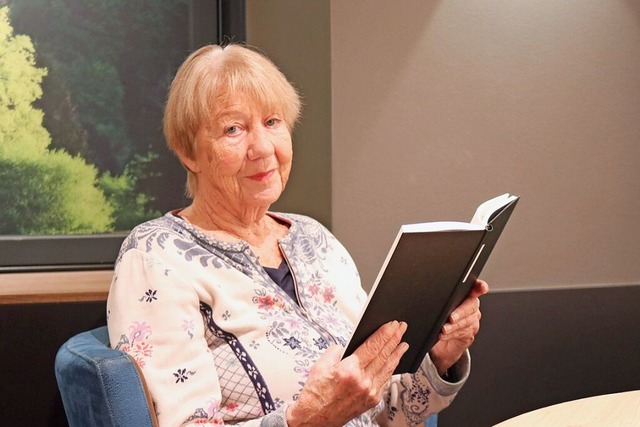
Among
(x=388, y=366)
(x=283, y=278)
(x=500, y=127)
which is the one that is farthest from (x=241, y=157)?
(x=500, y=127)

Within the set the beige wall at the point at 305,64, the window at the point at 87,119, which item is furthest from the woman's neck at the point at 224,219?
the window at the point at 87,119

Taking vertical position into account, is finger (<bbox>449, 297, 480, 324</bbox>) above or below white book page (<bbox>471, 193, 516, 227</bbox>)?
below

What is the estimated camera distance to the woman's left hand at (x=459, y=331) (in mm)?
1637

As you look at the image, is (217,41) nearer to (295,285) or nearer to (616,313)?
(295,285)

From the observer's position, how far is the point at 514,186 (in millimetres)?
2531

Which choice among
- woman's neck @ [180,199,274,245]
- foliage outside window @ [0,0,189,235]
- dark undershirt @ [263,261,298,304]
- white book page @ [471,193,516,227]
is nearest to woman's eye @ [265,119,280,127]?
woman's neck @ [180,199,274,245]

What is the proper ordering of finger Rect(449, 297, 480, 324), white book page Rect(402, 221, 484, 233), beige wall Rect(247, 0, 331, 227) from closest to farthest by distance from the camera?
white book page Rect(402, 221, 484, 233), finger Rect(449, 297, 480, 324), beige wall Rect(247, 0, 331, 227)

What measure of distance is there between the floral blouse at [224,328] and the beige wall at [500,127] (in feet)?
2.27

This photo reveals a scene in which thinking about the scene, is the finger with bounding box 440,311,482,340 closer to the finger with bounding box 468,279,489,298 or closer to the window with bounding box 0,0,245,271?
the finger with bounding box 468,279,489,298

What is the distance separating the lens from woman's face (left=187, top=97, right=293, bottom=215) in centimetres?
164

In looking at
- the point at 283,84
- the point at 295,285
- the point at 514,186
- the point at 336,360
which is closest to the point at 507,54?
the point at 514,186

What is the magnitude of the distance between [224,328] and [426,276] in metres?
0.38

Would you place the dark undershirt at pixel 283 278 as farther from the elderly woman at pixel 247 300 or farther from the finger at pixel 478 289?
the finger at pixel 478 289

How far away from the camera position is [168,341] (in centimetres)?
144
